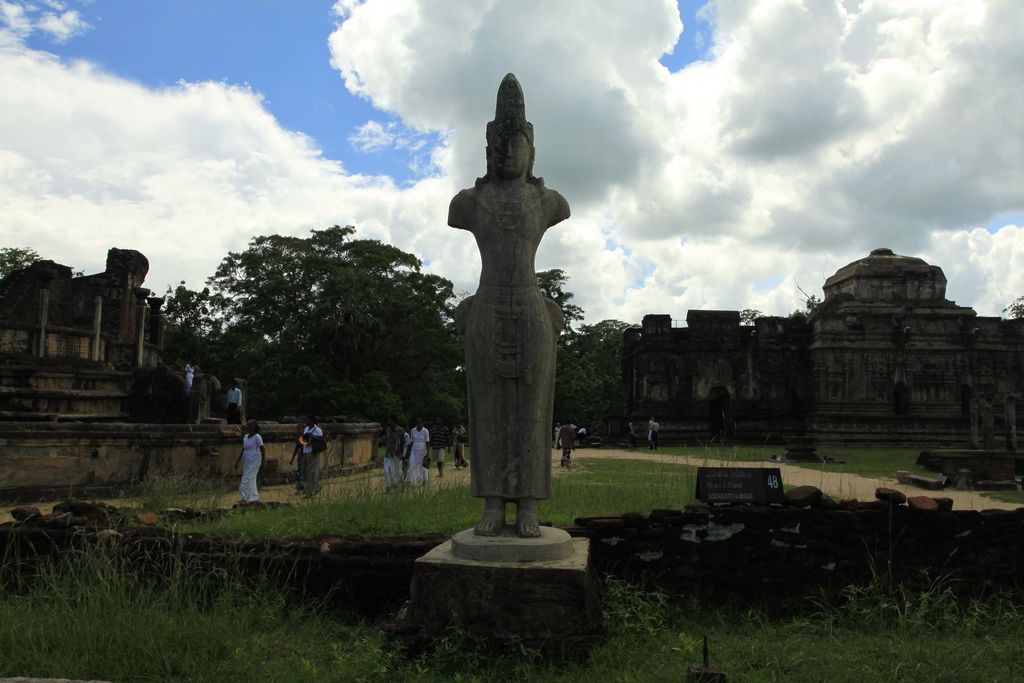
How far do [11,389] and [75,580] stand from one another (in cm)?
1048

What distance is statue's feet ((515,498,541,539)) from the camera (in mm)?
3906

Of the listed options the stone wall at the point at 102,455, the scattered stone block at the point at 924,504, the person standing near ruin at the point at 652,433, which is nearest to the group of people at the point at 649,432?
the person standing near ruin at the point at 652,433

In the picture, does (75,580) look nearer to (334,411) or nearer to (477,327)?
(477,327)

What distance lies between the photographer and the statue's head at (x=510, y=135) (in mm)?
4180

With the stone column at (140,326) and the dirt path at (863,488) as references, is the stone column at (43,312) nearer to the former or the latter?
the stone column at (140,326)

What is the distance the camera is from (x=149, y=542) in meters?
4.93

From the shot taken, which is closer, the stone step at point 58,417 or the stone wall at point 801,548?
the stone wall at point 801,548

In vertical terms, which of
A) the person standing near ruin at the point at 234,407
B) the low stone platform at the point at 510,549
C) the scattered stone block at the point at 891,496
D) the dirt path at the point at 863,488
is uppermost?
the person standing near ruin at the point at 234,407

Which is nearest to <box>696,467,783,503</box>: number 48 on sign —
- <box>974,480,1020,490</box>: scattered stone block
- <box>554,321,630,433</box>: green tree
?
<box>974,480,1020,490</box>: scattered stone block

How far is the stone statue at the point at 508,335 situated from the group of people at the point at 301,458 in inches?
230

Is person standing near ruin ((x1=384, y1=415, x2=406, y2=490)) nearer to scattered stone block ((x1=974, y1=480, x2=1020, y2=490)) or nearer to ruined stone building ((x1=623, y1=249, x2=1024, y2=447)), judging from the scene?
scattered stone block ((x1=974, y1=480, x2=1020, y2=490))

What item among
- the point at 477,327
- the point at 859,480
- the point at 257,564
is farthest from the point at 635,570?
the point at 859,480

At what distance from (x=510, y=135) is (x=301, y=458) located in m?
8.87

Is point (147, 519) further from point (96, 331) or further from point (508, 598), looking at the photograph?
point (96, 331)
